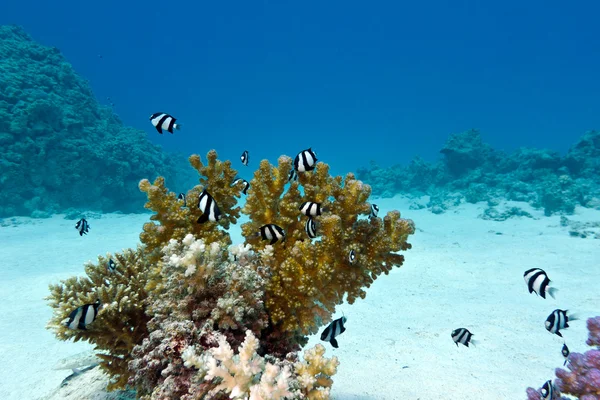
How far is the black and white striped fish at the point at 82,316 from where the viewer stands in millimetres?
2611

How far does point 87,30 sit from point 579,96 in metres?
184

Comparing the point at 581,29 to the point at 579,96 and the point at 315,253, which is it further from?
the point at 315,253

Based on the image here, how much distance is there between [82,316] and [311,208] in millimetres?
2206

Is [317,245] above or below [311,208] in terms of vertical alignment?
below

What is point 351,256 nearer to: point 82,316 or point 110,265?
point 82,316

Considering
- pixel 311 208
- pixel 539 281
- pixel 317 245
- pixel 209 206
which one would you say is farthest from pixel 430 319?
pixel 209 206

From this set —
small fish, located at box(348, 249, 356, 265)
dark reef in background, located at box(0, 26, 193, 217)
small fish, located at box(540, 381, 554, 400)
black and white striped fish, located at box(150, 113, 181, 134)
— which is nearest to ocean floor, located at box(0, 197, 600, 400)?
small fish, located at box(540, 381, 554, 400)

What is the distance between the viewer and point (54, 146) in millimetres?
18812

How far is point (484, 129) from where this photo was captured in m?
93.4

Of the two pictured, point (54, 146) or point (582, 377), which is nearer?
point (582, 377)

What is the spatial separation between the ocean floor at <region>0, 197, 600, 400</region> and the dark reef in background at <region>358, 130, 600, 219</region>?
24.4 ft

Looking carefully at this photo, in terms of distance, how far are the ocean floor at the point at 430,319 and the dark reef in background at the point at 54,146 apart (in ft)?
26.1

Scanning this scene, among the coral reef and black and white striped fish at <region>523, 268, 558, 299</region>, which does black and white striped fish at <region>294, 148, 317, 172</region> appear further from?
the coral reef

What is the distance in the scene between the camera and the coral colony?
225 centimetres
